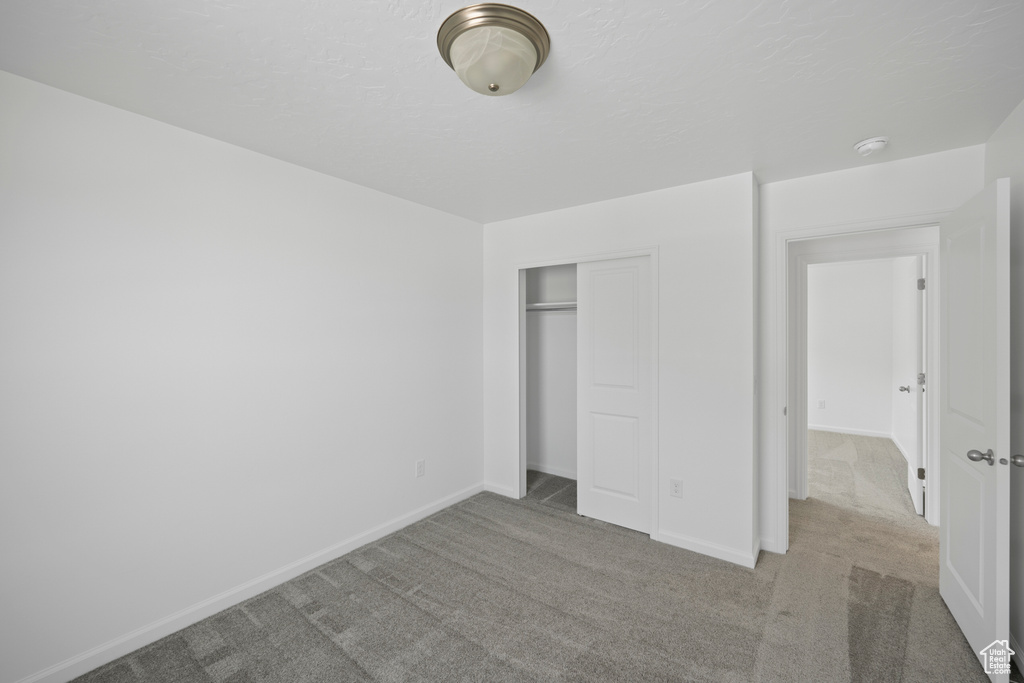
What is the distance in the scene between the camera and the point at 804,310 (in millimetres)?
3814

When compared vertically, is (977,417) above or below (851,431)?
above

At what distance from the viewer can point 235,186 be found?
242 cm

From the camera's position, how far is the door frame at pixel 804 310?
3.25 metres

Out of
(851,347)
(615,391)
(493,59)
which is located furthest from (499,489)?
(851,347)

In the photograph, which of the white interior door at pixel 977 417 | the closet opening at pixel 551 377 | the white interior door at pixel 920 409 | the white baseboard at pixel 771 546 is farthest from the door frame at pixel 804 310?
the closet opening at pixel 551 377

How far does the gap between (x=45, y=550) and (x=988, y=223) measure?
4.16 m

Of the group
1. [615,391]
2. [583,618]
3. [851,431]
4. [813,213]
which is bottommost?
[583,618]

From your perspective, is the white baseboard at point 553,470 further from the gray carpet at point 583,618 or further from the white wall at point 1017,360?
the white wall at point 1017,360

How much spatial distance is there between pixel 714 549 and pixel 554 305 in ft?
7.68

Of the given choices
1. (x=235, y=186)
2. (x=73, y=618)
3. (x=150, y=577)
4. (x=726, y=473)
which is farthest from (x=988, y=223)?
(x=73, y=618)

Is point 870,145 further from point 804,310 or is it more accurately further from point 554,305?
point 554,305

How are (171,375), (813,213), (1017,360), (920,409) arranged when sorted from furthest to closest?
(920,409)
(813,213)
(171,375)
(1017,360)

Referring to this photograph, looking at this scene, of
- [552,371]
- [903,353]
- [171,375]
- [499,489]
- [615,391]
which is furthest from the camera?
[903,353]

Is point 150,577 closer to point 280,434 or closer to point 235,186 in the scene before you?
point 280,434
